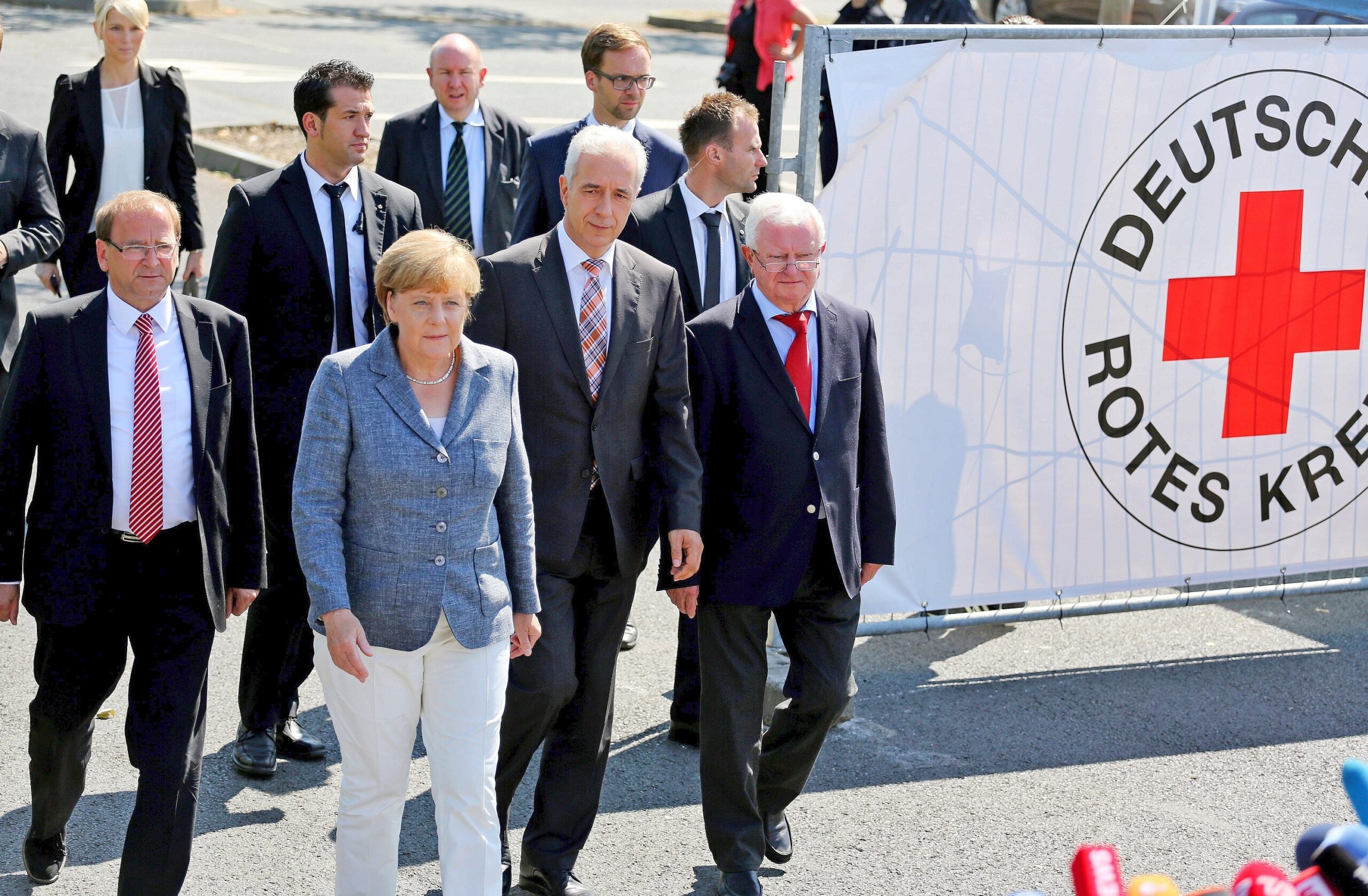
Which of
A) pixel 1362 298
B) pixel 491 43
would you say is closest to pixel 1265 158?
pixel 1362 298

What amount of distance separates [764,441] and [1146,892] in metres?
2.54

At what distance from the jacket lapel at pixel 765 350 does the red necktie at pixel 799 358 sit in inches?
1.2

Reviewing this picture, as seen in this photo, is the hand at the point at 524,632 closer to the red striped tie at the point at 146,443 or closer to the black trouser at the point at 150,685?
the black trouser at the point at 150,685

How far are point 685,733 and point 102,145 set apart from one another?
156 inches

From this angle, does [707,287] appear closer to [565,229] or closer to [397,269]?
[565,229]

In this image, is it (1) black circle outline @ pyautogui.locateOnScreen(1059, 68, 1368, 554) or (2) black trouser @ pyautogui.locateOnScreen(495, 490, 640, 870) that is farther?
(1) black circle outline @ pyautogui.locateOnScreen(1059, 68, 1368, 554)

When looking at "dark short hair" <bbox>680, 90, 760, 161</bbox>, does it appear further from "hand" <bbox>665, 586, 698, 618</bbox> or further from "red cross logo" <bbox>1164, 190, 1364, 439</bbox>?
"red cross logo" <bbox>1164, 190, 1364, 439</bbox>

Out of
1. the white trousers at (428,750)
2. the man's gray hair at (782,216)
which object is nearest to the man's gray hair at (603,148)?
the man's gray hair at (782,216)

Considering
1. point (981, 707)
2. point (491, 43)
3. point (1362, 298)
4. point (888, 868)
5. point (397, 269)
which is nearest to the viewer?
point (397, 269)

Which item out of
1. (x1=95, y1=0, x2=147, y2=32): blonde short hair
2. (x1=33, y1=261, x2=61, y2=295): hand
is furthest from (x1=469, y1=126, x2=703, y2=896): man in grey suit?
(x1=95, y1=0, x2=147, y2=32): blonde short hair

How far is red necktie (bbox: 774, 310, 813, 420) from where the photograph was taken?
455 centimetres

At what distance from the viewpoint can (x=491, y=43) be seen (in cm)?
2020

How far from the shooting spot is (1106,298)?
19.0 ft

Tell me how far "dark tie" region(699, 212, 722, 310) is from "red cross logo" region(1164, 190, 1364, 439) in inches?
68.6
